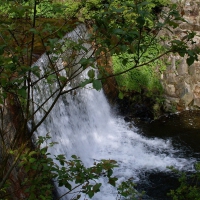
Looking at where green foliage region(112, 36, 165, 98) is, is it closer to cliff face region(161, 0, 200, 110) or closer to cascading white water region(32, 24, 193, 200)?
cliff face region(161, 0, 200, 110)

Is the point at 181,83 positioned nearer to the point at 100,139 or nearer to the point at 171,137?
the point at 171,137

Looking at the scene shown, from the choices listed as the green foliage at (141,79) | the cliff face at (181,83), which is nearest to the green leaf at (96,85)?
Answer: the green foliage at (141,79)

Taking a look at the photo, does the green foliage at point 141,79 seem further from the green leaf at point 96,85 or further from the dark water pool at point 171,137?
the green leaf at point 96,85

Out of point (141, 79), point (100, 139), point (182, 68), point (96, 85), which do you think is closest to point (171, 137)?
point (100, 139)

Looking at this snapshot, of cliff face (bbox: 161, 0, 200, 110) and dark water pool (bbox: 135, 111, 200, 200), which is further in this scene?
cliff face (bbox: 161, 0, 200, 110)

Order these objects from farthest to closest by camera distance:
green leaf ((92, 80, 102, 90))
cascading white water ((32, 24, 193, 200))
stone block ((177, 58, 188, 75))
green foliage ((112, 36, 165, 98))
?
stone block ((177, 58, 188, 75)), green foliage ((112, 36, 165, 98)), cascading white water ((32, 24, 193, 200)), green leaf ((92, 80, 102, 90))

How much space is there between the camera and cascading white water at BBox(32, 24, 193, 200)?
6129mm

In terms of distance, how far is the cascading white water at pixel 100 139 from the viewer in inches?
241

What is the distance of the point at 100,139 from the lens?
7605 mm

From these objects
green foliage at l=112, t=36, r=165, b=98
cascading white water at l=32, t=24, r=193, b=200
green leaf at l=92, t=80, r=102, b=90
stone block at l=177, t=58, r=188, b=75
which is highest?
stone block at l=177, t=58, r=188, b=75

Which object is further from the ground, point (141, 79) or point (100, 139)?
point (141, 79)

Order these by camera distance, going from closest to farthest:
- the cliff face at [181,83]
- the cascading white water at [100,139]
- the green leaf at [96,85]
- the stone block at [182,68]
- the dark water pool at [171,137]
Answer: the green leaf at [96,85]
the dark water pool at [171,137]
the cascading white water at [100,139]
the cliff face at [181,83]
the stone block at [182,68]

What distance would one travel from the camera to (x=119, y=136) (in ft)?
25.7

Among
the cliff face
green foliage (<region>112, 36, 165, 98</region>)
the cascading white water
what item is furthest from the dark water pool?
green foliage (<region>112, 36, 165, 98</region>)
